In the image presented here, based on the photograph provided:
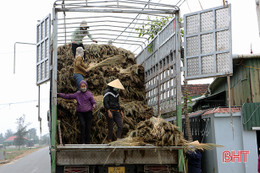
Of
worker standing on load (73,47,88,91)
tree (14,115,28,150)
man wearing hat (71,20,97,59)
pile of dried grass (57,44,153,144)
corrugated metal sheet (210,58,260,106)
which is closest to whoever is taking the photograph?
pile of dried grass (57,44,153,144)

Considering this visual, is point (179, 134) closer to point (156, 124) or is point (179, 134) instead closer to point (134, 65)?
point (156, 124)

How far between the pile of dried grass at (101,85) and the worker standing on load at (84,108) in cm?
33

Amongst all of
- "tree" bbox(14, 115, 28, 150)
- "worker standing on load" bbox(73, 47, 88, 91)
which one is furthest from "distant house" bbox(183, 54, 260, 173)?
"tree" bbox(14, 115, 28, 150)

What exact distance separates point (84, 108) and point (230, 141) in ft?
20.3

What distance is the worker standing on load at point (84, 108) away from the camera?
6.76 m

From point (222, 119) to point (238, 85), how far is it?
295 cm

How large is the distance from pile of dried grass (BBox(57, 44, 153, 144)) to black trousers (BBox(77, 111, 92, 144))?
302mm

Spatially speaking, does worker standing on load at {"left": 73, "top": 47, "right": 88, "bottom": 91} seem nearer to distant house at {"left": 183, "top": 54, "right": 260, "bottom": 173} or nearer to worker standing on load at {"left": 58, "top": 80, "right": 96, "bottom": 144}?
worker standing on load at {"left": 58, "top": 80, "right": 96, "bottom": 144}

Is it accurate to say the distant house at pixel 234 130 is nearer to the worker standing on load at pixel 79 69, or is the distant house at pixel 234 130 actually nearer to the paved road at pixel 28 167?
the worker standing on load at pixel 79 69

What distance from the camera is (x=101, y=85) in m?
8.37

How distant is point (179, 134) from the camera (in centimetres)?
586

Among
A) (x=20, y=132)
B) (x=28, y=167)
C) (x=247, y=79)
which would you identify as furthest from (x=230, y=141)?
(x=20, y=132)

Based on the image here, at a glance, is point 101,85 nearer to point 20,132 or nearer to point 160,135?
point 160,135

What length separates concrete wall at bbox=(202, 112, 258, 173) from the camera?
10828 millimetres
